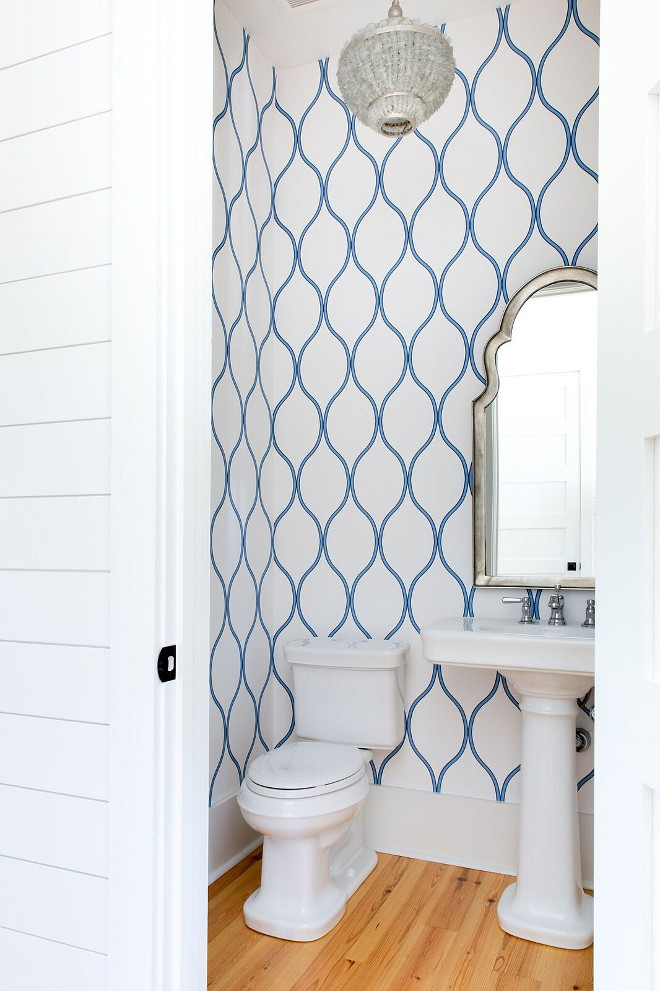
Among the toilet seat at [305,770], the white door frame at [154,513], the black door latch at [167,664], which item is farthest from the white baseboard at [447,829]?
the black door latch at [167,664]

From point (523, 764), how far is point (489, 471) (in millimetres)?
887

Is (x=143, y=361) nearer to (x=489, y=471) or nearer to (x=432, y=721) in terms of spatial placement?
(x=489, y=471)

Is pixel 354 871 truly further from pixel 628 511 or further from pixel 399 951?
pixel 628 511

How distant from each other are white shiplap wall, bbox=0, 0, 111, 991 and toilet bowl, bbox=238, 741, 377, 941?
0.81 metres

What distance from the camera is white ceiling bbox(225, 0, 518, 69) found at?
7.89 feet

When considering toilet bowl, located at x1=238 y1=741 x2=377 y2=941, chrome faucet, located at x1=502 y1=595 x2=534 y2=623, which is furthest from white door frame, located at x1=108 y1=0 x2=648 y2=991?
chrome faucet, located at x1=502 y1=595 x2=534 y2=623

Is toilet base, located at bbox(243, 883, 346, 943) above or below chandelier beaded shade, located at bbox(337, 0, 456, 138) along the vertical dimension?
below

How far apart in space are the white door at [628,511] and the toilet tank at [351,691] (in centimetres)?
156

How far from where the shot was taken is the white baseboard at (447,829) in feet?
7.84

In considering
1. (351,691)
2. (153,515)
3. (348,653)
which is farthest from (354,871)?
(153,515)

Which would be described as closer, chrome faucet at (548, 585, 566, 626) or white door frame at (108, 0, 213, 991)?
white door frame at (108, 0, 213, 991)

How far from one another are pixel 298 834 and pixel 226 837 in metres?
0.52

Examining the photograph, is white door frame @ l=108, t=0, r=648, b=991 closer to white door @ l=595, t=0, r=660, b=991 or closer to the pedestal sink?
white door @ l=595, t=0, r=660, b=991

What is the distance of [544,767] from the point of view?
208cm
